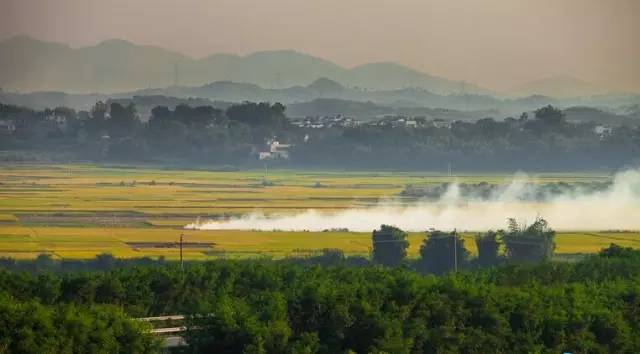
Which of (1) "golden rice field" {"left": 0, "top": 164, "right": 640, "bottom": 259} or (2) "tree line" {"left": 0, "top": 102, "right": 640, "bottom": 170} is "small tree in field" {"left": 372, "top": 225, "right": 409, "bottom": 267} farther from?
(2) "tree line" {"left": 0, "top": 102, "right": 640, "bottom": 170}

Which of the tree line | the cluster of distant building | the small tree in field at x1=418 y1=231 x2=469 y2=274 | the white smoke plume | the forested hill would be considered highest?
the cluster of distant building

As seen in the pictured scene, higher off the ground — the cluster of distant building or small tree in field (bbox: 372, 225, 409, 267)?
the cluster of distant building

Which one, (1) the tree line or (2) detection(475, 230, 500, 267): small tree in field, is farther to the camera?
(1) the tree line

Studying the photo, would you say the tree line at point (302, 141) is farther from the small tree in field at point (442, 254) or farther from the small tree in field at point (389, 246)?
the small tree in field at point (442, 254)

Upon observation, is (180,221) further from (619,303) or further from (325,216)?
(619,303)

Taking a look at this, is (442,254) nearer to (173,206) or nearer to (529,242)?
(529,242)

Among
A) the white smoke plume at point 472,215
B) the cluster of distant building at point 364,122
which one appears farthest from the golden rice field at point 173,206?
the cluster of distant building at point 364,122

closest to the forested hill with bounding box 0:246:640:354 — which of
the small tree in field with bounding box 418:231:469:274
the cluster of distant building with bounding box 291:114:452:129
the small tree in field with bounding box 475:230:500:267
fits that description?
the small tree in field with bounding box 418:231:469:274
